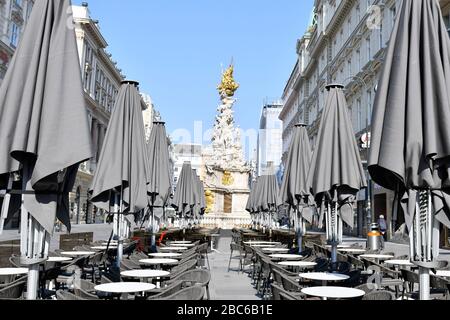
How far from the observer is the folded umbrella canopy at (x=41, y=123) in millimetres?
4094

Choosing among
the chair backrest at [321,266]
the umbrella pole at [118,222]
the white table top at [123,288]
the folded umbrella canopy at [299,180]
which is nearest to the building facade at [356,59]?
the folded umbrella canopy at [299,180]

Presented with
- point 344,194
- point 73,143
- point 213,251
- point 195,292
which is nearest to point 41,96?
point 73,143

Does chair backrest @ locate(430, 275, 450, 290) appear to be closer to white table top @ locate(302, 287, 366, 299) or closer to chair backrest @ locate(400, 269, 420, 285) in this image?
chair backrest @ locate(400, 269, 420, 285)

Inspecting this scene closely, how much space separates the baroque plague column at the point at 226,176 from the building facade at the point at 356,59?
375 inches

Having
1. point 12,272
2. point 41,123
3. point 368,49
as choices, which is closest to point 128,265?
point 12,272

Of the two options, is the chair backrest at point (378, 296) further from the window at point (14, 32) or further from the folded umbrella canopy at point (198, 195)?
the window at point (14, 32)

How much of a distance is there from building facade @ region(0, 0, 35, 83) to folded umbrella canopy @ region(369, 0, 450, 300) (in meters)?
32.8

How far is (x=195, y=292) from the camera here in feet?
15.9

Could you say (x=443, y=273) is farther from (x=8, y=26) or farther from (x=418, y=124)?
(x=8, y=26)

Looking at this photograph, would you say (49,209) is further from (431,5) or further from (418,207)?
(431,5)

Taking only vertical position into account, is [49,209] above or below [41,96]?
below

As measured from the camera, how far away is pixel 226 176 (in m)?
40.4
